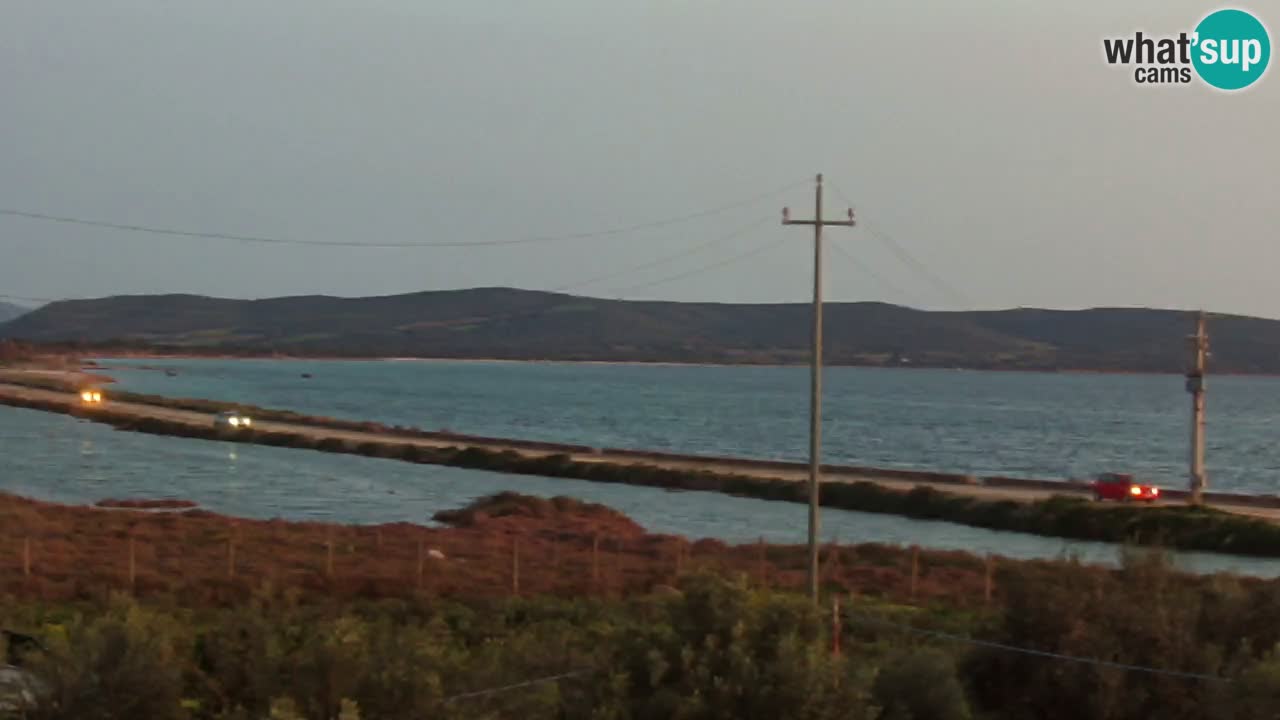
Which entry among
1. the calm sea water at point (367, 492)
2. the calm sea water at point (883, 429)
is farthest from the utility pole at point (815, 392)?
the calm sea water at point (883, 429)

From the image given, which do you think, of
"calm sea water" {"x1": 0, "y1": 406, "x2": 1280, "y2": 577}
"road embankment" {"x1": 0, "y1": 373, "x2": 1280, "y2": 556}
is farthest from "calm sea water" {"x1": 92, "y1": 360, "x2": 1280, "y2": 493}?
"calm sea water" {"x1": 0, "y1": 406, "x2": 1280, "y2": 577}

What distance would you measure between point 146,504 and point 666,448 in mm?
55676

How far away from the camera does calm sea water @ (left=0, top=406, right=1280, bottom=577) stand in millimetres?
52469

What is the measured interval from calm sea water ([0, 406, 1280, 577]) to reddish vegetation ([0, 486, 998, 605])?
6.07 metres

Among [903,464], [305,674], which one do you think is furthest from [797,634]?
[903,464]

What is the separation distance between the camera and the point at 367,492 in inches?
2530

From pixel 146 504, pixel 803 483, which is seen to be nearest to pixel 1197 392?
pixel 803 483

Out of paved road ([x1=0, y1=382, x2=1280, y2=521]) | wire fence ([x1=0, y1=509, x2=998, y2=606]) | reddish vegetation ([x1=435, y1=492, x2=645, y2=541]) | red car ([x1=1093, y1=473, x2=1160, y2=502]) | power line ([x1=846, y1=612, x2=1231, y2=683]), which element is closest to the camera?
power line ([x1=846, y1=612, x2=1231, y2=683])

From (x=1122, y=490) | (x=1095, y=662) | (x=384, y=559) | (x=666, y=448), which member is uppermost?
(x=1095, y=662)

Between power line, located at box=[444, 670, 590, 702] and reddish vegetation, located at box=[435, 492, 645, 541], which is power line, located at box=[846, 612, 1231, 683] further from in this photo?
reddish vegetation, located at box=[435, 492, 645, 541]

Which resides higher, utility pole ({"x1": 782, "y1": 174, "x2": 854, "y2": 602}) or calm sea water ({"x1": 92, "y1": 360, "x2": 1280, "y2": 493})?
utility pole ({"x1": 782, "y1": 174, "x2": 854, "y2": 602})

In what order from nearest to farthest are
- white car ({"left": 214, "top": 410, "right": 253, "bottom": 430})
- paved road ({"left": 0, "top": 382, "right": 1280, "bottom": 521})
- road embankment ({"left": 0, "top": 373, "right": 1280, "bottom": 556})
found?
road embankment ({"left": 0, "top": 373, "right": 1280, "bottom": 556}) → paved road ({"left": 0, "top": 382, "right": 1280, "bottom": 521}) → white car ({"left": 214, "top": 410, "right": 253, "bottom": 430})

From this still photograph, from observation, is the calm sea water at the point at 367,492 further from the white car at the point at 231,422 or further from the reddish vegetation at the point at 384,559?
the white car at the point at 231,422

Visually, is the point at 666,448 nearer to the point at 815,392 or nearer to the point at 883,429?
the point at 883,429
